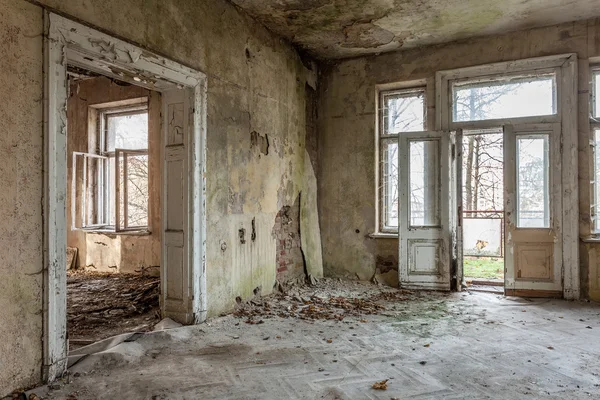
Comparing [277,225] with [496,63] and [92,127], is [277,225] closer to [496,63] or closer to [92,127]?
[496,63]

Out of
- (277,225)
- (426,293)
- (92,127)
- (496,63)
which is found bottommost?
(426,293)

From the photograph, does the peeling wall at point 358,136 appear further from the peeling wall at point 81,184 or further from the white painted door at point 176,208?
the white painted door at point 176,208

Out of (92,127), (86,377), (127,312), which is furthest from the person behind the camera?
(92,127)

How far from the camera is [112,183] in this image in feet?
21.8

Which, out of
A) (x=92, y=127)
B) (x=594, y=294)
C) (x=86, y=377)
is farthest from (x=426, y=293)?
(x=92, y=127)

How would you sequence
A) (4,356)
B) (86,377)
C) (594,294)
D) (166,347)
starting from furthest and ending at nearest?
(594,294), (166,347), (86,377), (4,356)

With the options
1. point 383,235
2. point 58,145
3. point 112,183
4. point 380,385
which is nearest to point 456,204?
point 383,235

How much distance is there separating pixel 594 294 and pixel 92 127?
24.0 feet

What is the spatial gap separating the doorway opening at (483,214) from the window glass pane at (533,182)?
43 cm

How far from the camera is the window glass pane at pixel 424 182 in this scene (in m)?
5.21

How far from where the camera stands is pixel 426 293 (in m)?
5.05

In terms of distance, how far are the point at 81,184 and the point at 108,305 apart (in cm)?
280

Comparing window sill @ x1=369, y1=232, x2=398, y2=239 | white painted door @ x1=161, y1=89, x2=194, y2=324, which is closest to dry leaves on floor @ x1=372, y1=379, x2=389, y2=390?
white painted door @ x1=161, y1=89, x2=194, y2=324

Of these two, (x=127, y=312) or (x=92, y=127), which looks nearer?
(x=127, y=312)
